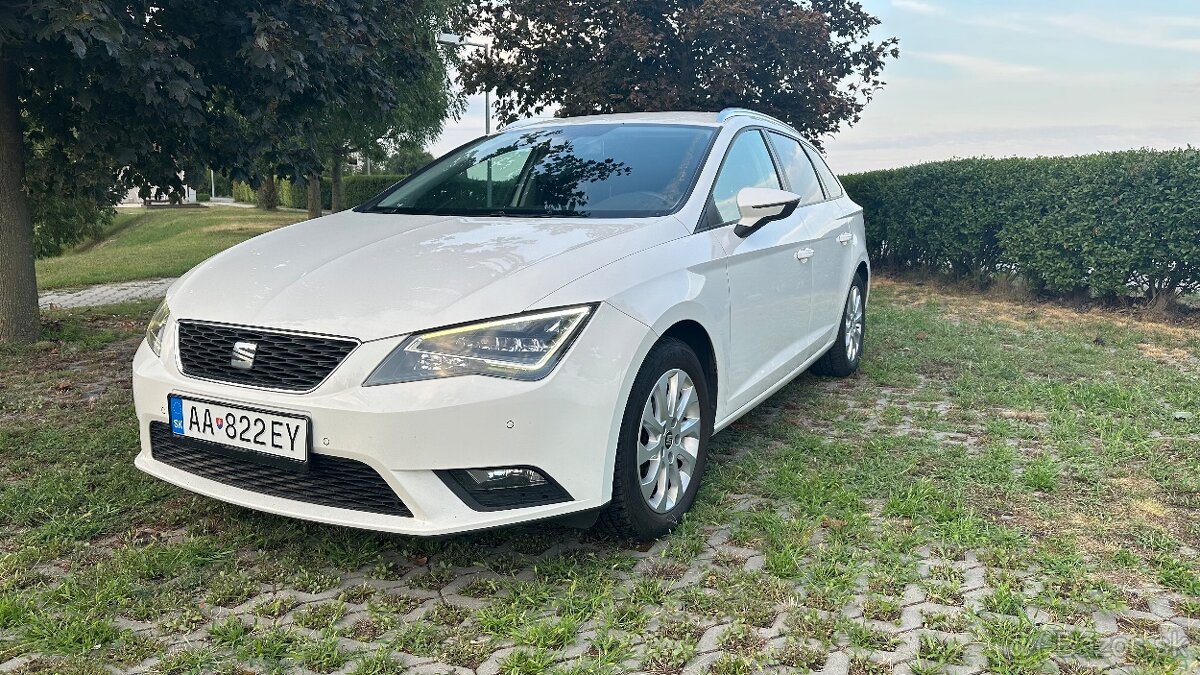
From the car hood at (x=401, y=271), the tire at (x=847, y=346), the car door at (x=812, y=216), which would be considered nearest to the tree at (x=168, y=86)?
the car hood at (x=401, y=271)

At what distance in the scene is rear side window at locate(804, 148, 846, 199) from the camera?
550cm

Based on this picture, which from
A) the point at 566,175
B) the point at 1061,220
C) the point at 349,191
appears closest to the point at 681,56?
the point at 1061,220

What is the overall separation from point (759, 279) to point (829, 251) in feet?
4.39

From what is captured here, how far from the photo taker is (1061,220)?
9641mm

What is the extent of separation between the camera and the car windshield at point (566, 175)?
11.9ft

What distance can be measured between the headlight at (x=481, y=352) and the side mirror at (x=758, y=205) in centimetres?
130

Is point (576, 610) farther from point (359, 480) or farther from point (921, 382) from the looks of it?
point (921, 382)

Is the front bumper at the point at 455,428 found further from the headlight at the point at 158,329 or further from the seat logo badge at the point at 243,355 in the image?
the headlight at the point at 158,329

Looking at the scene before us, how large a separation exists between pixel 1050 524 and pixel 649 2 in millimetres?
11053

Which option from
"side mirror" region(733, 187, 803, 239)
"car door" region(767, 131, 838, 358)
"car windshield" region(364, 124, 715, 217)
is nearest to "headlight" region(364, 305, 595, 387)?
"car windshield" region(364, 124, 715, 217)

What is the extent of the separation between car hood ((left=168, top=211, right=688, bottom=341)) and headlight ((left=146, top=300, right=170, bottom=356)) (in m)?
0.06

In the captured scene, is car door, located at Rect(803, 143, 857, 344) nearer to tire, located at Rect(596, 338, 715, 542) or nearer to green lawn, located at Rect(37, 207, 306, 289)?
tire, located at Rect(596, 338, 715, 542)

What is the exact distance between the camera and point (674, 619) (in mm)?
2576

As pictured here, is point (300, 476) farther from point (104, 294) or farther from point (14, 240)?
point (104, 294)
